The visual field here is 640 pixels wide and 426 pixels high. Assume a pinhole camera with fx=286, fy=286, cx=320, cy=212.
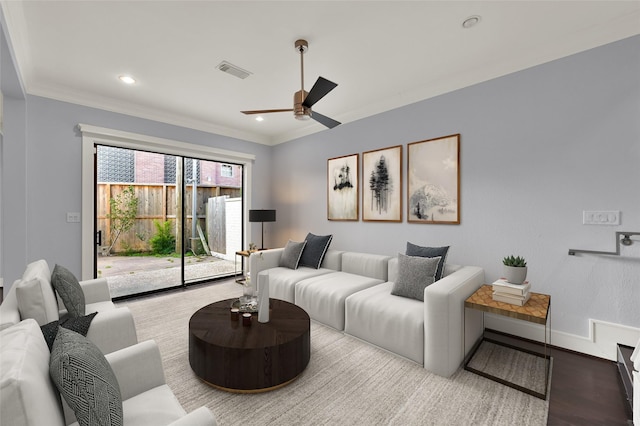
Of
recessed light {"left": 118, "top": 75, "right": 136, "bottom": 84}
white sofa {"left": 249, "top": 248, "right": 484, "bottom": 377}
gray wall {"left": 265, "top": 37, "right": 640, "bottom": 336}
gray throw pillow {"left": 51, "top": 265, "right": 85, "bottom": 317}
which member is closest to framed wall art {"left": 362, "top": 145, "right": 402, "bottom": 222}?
gray wall {"left": 265, "top": 37, "right": 640, "bottom": 336}

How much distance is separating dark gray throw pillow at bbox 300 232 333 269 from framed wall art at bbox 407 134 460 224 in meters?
1.21

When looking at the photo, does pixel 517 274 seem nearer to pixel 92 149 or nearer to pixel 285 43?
pixel 285 43

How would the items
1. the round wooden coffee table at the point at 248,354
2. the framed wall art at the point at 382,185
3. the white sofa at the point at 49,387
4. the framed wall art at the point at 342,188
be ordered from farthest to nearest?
the framed wall art at the point at 342,188 < the framed wall art at the point at 382,185 < the round wooden coffee table at the point at 248,354 < the white sofa at the point at 49,387

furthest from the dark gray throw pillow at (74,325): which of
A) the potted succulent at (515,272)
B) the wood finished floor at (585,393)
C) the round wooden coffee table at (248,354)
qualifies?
the potted succulent at (515,272)

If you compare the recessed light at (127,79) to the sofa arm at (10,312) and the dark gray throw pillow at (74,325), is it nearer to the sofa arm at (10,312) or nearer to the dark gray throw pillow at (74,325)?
the sofa arm at (10,312)

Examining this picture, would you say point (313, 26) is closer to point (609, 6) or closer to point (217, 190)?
point (609, 6)

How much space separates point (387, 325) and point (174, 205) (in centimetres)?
378

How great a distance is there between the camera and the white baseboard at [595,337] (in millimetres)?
2273

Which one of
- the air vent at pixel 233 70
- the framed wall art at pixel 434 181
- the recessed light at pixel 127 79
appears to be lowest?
the framed wall art at pixel 434 181

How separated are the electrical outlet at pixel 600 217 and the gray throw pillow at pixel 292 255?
308 cm

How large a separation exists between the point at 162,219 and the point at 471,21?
4.63 meters

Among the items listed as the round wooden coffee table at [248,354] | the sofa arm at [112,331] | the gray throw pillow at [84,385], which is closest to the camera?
the gray throw pillow at [84,385]

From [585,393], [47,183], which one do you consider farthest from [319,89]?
[47,183]

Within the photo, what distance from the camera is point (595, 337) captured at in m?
2.40
